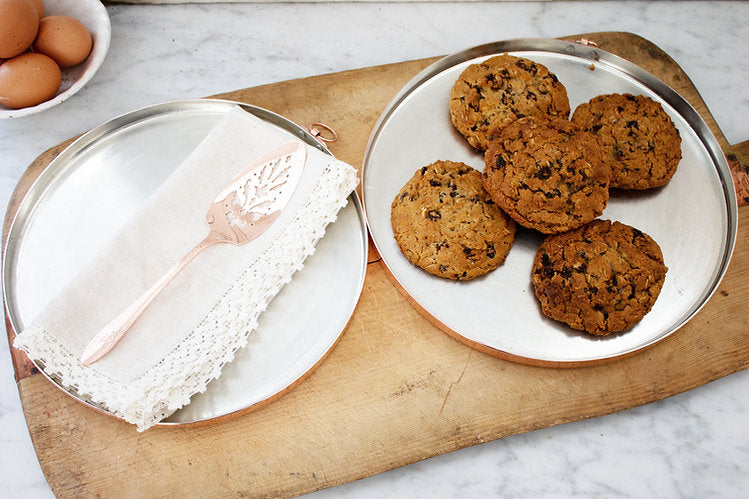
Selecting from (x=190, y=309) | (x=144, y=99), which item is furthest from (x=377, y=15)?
(x=190, y=309)

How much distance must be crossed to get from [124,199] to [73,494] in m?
0.73

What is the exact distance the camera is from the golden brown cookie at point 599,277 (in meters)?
1.32

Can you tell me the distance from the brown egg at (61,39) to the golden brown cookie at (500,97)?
3.61 feet

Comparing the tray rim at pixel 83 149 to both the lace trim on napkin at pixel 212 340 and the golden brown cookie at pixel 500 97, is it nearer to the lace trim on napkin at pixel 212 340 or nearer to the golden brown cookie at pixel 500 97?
the lace trim on napkin at pixel 212 340

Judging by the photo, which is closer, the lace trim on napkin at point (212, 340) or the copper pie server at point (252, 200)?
the lace trim on napkin at point (212, 340)

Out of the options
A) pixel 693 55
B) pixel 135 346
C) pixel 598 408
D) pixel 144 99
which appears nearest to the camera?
pixel 135 346

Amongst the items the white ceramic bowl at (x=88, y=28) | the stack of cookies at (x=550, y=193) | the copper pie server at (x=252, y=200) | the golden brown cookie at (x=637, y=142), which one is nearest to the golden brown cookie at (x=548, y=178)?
the stack of cookies at (x=550, y=193)

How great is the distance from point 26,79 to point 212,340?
0.93 m

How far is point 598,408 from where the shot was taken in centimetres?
139

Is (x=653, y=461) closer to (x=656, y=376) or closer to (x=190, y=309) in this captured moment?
(x=656, y=376)

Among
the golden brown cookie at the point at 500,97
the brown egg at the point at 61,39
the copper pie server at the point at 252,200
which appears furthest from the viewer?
the brown egg at the point at 61,39

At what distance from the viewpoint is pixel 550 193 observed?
1.30 m

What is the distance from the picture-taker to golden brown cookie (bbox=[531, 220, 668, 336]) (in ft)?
4.33

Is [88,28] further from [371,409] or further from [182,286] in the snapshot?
[371,409]
